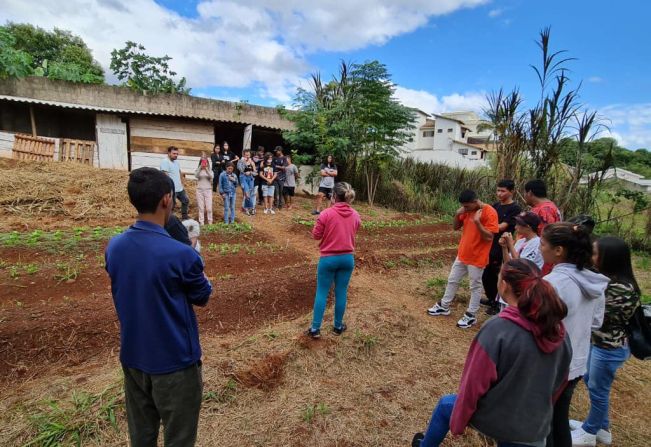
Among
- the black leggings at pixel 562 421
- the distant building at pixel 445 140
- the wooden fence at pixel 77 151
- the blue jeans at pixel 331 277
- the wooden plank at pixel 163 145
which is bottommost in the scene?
the black leggings at pixel 562 421

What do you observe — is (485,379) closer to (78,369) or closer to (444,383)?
(444,383)

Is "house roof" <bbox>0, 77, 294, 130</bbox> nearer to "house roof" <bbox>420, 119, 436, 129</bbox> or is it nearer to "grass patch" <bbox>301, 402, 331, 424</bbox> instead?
"grass patch" <bbox>301, 402, 331, 424</bbox>

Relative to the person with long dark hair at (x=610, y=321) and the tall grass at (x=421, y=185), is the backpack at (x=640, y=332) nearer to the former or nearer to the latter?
the person with long dark hair at (x=610, y=321)

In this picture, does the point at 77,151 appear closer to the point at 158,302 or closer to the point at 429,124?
the point at 158,302

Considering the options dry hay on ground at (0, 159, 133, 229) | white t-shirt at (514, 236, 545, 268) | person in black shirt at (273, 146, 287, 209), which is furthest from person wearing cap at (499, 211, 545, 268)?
dry hay on ground at (0, 159, 133, 229)

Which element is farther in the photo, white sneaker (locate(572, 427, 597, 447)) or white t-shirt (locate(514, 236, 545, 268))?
white t-shirt (locate(514, 236, 545, 268))

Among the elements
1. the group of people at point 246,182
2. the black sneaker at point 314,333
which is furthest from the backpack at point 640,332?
the group of people at point 246,182

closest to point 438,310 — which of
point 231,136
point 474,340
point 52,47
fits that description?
point 474,340

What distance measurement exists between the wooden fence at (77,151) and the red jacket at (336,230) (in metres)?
12.2

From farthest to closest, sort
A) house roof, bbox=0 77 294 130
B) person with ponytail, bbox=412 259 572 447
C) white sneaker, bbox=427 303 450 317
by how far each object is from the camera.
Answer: house roof, bbox=0 77 294 130
white sneaker, bbox=427 303 450 317
person with ponytail, bbox=412 259 572 447

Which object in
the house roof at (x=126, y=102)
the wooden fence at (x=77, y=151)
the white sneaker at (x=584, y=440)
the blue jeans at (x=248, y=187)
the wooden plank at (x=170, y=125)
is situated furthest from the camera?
the wooden plank at (x=170, y=125)

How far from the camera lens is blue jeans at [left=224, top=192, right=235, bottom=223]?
847 centimetres

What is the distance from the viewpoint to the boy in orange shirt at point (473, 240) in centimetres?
407

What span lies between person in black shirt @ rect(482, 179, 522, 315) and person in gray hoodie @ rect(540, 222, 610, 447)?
2296 millimetres
